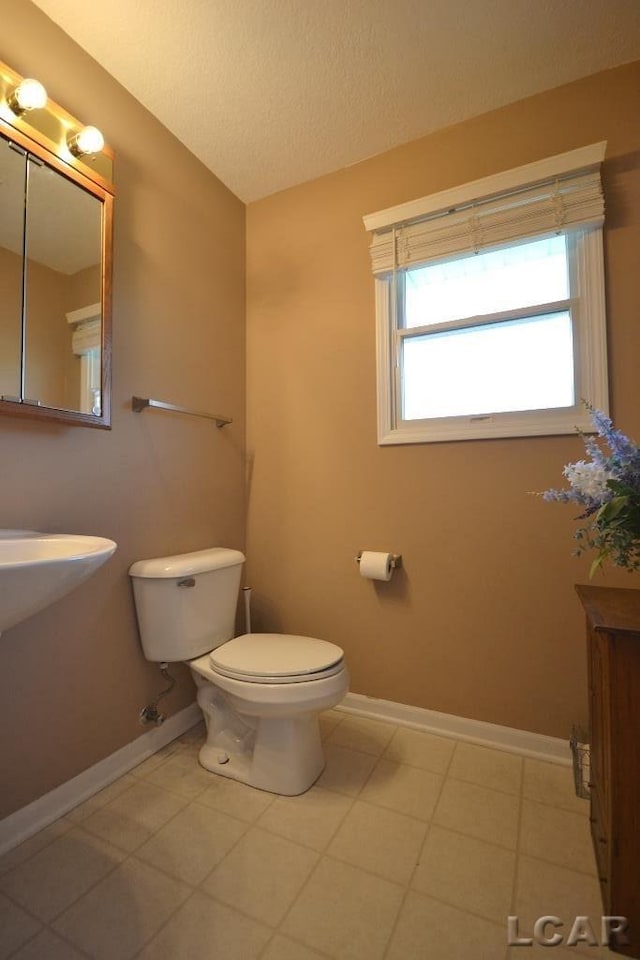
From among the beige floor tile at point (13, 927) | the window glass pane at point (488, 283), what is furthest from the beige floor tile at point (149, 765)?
the window glass pane at point (488, 283)

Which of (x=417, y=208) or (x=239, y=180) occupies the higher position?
(x=239, y=180)

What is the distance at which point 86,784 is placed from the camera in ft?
4.32

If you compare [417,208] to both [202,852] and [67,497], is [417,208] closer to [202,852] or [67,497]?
[67,497]

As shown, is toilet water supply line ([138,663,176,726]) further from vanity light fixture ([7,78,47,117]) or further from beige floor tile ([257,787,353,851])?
vanity light fixture ([7,78,47,117])

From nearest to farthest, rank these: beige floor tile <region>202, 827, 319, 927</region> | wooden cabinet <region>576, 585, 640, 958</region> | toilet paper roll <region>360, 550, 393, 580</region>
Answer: wooden cabinet <region>576, 585, 640, 958</region> < beige floor tile <region>202, 827, 319, 927</region> < toilet paper roll <region>360, 550, 393, 580</region>

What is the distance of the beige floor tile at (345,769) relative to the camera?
1.38 meters

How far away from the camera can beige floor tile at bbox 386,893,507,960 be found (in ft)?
2.87

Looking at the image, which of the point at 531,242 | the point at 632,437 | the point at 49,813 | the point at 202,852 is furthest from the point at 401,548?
the point at 49,813

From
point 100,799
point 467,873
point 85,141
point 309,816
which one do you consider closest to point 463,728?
point 467,873

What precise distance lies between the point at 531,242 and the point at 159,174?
58.1 inches

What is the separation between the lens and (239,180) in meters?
1.98

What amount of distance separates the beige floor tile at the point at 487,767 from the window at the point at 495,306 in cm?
119

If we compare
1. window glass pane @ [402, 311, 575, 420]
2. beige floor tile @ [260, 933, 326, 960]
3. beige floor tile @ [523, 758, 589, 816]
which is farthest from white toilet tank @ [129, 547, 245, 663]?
beige floor tile @ [523, 758, 589, 816]

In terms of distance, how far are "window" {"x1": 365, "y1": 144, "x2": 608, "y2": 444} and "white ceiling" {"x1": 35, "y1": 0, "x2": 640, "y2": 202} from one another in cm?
32
